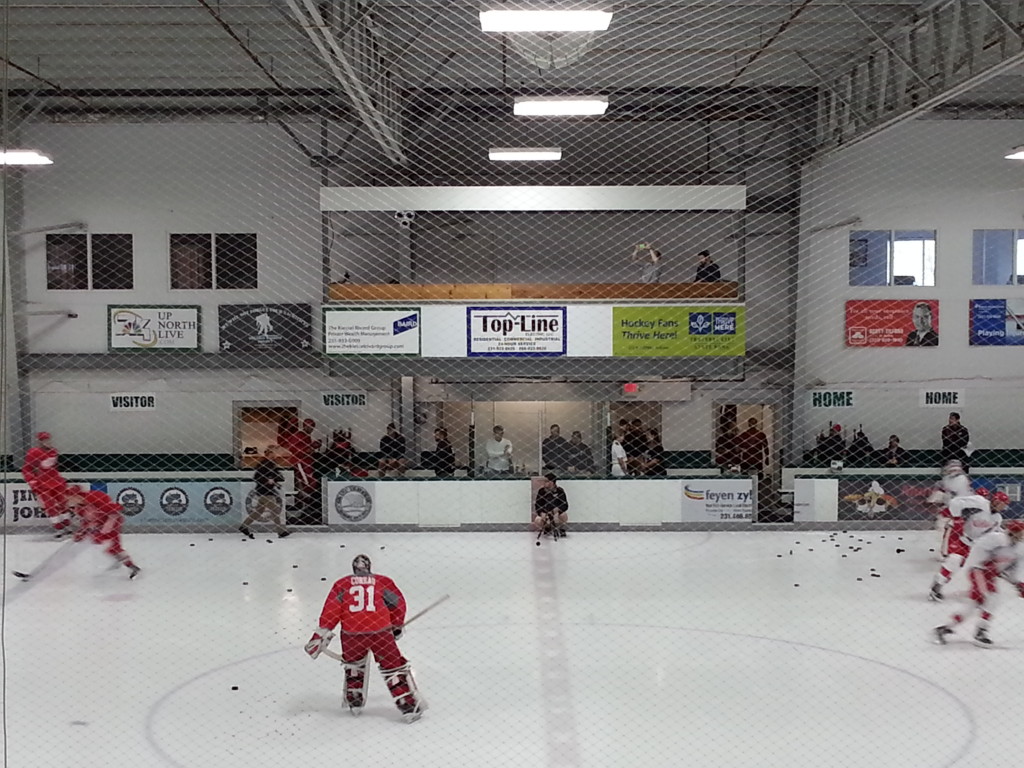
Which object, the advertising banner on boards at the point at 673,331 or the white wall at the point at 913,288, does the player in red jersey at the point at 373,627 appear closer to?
the advertising banner on boards at the point at 673,331

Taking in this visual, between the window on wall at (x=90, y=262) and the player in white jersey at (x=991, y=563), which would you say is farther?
the window on wall at (x=90, y=262)

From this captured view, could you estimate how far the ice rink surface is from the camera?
22.1ft

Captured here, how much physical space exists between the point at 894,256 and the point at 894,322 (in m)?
0.96

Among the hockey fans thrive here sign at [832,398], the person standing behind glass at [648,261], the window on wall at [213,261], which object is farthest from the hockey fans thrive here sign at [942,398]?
the window on wall at [213,261]

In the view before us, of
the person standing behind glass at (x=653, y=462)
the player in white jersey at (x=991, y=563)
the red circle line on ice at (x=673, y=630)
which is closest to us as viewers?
the red circle line on ice at (x=673, y=630)

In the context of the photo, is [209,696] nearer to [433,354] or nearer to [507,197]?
[433,354]

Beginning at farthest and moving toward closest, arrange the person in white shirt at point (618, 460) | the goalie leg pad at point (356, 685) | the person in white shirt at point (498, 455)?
the person in white shirt at point (498, 455)
the person in white shirt at point (618, 460)
the goalie leg pad at point (356, 685)

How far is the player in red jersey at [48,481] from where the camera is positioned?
1213 cm

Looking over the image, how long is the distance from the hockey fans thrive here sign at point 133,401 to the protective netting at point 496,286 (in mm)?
31

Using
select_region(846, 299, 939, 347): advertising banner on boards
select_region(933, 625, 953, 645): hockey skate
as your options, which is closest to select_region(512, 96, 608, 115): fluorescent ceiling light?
select_region(933, 625, 953, 645): hockey skate

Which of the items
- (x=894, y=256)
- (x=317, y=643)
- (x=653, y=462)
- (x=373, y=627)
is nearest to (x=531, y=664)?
(x=373, y=627)

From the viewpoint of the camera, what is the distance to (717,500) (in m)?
13.8

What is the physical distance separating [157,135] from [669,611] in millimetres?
10451

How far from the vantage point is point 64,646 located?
8.80 m
